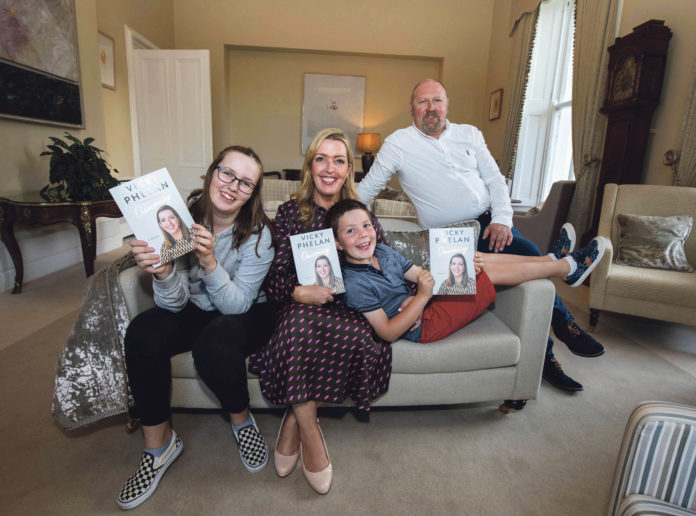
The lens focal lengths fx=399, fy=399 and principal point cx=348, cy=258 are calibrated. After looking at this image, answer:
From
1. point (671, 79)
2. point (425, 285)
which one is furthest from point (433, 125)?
point (671, 79)

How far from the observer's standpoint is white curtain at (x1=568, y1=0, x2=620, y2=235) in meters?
3.50

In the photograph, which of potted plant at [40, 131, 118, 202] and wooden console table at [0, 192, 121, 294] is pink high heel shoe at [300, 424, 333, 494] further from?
potted plant at [40, 131, 118, 202]

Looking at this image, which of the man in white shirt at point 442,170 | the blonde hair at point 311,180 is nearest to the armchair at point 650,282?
the man in white shirt at point 442,170

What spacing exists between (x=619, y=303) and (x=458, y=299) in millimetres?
1470

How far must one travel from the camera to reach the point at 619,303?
7.90ft

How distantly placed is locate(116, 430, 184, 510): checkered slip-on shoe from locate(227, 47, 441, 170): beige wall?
18.4 feet

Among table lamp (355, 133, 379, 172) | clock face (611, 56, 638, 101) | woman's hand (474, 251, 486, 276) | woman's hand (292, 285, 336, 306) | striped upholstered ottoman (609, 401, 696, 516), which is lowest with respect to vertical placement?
striped upholstered ottoman (609, 401, 696, 516)

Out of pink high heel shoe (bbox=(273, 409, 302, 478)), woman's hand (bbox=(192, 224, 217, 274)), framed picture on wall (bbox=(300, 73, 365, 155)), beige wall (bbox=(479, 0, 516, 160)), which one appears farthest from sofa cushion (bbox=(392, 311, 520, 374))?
framed picture on wall (bbox=(300, 73, 365, 155))

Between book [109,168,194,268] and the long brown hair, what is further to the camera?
the long brown hair

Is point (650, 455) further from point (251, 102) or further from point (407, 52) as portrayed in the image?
point (251, 102)

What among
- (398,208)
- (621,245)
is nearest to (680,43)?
(621,245)

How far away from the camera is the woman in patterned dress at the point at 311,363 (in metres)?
1.26

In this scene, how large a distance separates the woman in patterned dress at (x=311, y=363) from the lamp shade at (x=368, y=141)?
4700 mm

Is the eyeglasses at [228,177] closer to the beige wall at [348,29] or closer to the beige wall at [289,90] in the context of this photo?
the beige wall at [348,29]
